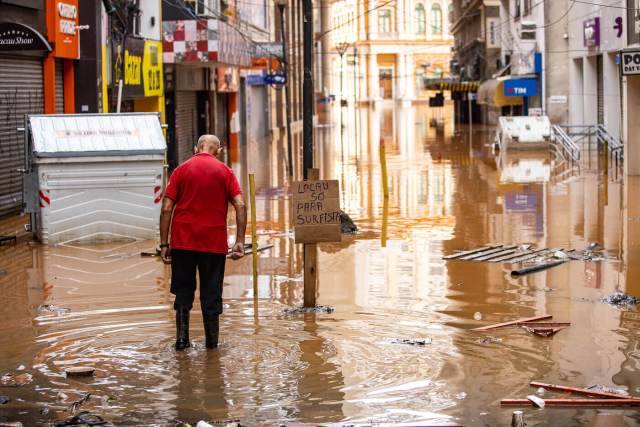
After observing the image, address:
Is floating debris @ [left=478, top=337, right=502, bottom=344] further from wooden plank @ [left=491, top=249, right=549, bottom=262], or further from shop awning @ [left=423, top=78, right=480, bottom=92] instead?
shop awning @ [left=423, top=78, right=480, bottom=92]

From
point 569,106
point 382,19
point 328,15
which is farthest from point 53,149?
point 382,19

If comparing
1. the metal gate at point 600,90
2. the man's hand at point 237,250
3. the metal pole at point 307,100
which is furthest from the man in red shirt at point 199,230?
the metal gate at point 600,90

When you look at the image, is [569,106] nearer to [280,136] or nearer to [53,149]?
[280,136]

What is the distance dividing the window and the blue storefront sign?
83579mm

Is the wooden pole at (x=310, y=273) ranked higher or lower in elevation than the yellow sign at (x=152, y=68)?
lower

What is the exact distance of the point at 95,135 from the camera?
17.1 metres

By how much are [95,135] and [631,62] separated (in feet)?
29.7

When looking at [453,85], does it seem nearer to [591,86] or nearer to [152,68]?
[591,86]

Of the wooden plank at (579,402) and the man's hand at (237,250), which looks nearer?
the wooden plank at (579,402)

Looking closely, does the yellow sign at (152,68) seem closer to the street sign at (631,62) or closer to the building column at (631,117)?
the building column at (631,117)

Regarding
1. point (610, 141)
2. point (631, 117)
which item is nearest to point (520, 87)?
point (610, 141)

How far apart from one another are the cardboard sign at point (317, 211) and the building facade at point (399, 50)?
12136 centimetres

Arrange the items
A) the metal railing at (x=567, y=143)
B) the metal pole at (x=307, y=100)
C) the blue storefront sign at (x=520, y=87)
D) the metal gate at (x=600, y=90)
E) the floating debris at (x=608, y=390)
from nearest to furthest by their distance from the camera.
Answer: the floating debris at (x=608, y=390) < the metal pole at (x=307, y=100) < the metal railing at (x=567, y=143) < the metal gate at (x=600, y=90) < the blue storefront sign at (x=520, y=87)

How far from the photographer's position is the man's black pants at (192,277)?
374 inches
